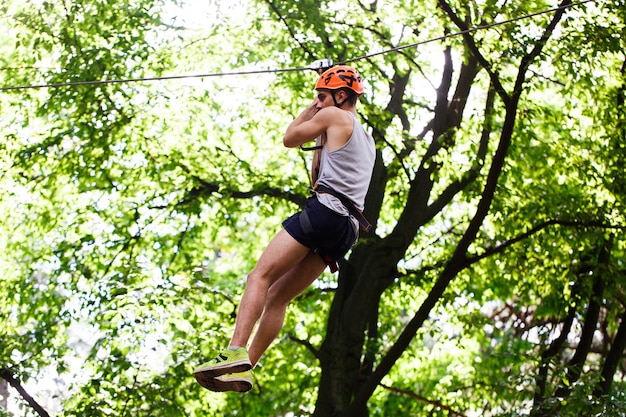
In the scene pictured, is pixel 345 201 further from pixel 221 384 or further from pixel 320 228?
pixel 221 384

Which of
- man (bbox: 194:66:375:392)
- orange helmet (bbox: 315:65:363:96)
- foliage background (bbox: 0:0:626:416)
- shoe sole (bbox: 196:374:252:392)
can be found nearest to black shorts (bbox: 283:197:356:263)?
man (bbox: 194:66:375:392)

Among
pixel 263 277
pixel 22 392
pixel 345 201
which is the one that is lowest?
pixel 263 277

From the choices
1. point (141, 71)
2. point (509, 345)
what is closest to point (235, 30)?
point (141, 71)

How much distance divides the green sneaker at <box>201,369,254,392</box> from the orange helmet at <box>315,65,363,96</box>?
1477 mm

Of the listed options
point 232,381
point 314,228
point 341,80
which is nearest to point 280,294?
point 314,228

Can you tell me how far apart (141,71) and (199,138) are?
43.0 inches

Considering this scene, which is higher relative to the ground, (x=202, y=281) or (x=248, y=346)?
(x=202, y=281)

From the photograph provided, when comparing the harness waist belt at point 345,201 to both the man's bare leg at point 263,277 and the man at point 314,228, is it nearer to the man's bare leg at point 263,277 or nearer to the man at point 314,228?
the man at point 314,228

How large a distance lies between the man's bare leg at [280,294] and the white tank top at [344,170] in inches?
14.0

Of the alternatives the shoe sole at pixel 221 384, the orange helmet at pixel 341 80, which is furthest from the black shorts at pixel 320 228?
the shoe sole at pixel 221 384

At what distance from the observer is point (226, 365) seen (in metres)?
3.71

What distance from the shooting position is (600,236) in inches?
344

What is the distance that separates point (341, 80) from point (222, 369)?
5.08ft

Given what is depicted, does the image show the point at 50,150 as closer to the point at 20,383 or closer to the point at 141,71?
the point at 141,71
